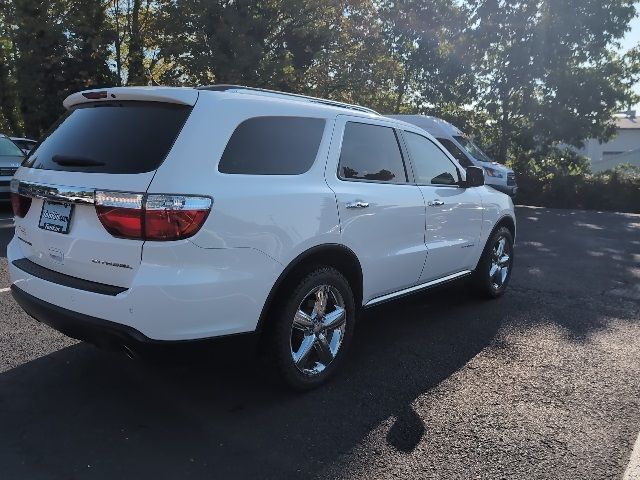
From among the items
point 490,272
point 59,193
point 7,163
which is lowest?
point 490,272

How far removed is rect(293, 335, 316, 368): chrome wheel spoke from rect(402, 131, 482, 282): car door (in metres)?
1.45

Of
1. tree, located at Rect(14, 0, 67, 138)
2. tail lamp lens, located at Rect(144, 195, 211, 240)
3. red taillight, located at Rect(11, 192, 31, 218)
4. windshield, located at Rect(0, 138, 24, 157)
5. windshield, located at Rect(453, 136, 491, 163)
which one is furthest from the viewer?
tree, located at Rect(14, 0, 67, 138)

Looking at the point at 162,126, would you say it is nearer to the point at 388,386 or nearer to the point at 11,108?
the point at 388,386

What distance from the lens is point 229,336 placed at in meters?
3.22

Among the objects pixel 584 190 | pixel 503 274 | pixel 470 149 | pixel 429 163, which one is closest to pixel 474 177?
pixel 429 163

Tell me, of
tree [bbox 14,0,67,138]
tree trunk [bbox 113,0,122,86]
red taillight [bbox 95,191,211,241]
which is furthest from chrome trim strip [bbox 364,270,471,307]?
tree trunk [bbox 113,0,122,86]

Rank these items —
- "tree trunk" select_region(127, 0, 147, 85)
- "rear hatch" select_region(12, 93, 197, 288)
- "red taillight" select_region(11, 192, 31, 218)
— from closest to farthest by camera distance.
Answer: "rear hatch" select_region(12, 93, 197, 288), "red taillight" select_region(11, 192, 31, 218), "tree trunk" select_region(127, 0, 147, 85)

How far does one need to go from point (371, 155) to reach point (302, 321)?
1412 mm

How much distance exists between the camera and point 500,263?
632 cm

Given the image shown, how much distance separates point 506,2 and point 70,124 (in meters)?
22.9

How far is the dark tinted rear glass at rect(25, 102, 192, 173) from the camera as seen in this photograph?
3.12m

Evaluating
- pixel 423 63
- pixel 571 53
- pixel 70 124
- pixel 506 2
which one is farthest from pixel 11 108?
pixel 70 124

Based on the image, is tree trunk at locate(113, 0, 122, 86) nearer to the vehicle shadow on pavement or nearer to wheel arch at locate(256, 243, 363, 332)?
the vehicle shadow on pavement

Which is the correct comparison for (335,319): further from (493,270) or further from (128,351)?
(493,270)
